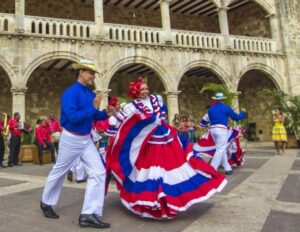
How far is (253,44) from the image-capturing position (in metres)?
15.6

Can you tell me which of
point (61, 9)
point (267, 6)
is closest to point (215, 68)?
point (267, 6)

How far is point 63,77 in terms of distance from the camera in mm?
15734

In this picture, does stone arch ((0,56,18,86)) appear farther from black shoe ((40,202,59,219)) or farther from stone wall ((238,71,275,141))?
stone wall ((238,71,275,141))

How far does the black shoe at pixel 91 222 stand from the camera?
9.93ft

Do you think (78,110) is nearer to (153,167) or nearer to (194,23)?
Result: (153,167)

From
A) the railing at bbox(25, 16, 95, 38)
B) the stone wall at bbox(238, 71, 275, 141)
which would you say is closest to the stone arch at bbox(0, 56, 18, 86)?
the railing at bbox(25, 16, 95, 38)

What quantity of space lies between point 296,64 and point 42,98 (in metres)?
13.0

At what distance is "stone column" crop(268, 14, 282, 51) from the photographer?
1619 centimetres

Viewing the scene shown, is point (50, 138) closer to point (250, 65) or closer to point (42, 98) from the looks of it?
point (42, 98)

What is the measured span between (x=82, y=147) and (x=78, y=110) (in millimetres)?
398

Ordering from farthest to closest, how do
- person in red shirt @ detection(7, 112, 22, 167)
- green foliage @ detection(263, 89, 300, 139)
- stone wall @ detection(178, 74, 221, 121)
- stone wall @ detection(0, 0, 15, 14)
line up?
stone wall @ detection(178, 74, 221, 121) → stone wall @ detection(0, 0, 15, 14) → green foliage @ detection(263, 89, 300, 139) → person in red shirt @ detection(7, 112, 22, 167)

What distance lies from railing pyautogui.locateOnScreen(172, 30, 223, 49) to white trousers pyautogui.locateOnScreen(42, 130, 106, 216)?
37.5 ft

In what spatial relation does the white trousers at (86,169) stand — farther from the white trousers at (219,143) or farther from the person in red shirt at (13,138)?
the person in red shirt at (13,138)

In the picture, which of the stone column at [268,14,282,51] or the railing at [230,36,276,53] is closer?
the railing at [230,36,276,53]
